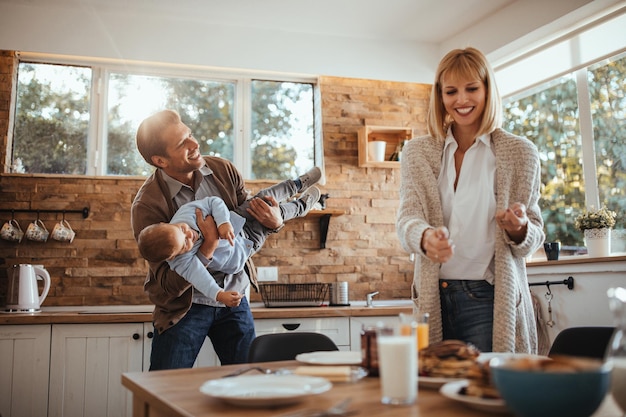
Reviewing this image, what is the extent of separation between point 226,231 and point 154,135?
444 mm

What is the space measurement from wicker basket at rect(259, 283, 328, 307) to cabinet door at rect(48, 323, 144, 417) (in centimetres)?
87

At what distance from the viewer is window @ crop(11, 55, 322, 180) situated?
12.6 ft

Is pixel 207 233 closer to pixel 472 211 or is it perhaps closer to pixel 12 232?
pixel 472 211

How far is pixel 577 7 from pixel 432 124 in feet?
6.96

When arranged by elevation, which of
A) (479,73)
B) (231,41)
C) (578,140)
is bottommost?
(479,73)

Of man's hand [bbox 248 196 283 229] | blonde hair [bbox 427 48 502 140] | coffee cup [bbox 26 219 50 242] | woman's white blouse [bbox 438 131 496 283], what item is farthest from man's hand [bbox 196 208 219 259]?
coffee cup [bbox 26 219 50 242]

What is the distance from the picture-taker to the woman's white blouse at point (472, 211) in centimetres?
167

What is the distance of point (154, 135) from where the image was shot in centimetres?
214

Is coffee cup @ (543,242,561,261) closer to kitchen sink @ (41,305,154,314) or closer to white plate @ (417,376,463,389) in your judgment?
kitchen sink @ (41,305,154,314)

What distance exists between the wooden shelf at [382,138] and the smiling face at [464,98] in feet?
7.58

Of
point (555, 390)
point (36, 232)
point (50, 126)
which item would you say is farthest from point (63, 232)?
point (555, 390)

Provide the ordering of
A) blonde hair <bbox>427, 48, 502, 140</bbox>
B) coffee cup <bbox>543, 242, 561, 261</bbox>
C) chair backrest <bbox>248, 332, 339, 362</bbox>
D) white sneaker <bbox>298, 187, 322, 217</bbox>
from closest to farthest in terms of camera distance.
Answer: blonde hair <bbox>427, 48, 502, 140</bbox> < chair backrest <bbox>248, 332, 339, 362</bbox> < white sneaker <bbox>298, 187, 322, 217</bbox> < coffee cup <bbox>543, 242, 561, 261</bbox>

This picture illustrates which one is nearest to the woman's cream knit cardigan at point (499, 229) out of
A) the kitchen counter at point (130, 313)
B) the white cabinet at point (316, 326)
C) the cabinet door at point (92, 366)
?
the kitchen counter at point (130, 313)

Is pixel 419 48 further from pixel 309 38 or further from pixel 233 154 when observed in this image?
pixel 233 154
